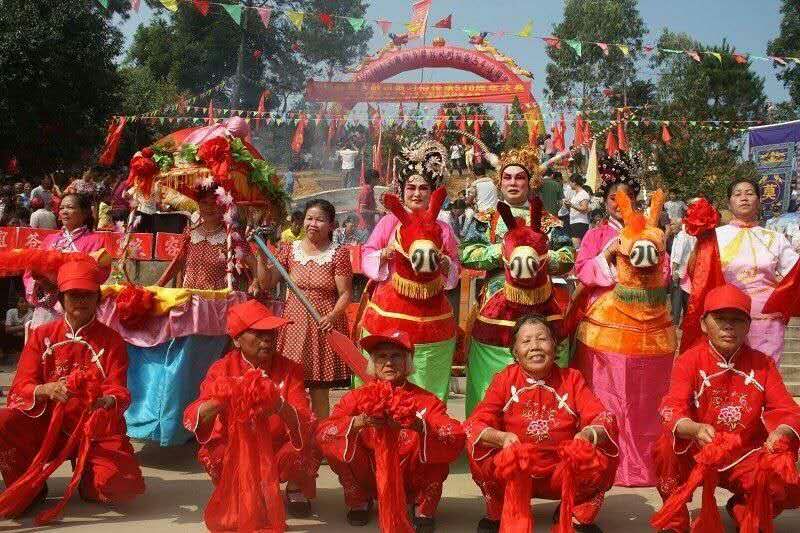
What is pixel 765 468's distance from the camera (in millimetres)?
3711

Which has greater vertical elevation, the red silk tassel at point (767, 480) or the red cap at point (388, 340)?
the red cap at point (388, 340)

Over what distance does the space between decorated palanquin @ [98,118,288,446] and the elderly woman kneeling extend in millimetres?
1894

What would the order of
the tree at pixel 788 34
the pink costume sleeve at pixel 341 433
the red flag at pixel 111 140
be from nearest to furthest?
the pink costume sleeve at pixel 341 433
the red flag at pixel 111 140
the tree at pixel 788 34

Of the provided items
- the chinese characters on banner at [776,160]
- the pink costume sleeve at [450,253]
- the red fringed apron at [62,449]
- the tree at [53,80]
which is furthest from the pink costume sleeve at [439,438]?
the tree at [53,80]

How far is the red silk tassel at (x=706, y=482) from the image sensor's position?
12.1ft

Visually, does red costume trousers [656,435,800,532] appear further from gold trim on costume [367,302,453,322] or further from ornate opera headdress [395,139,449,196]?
ornate opera headdress [395,139,449,196]

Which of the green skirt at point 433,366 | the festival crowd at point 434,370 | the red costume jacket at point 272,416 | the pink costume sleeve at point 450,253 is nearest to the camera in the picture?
the festival crowd at point 434,370

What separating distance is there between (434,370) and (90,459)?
5.91 feet

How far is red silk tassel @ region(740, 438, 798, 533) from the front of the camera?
3.64m

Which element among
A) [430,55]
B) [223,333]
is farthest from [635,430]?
[430,55]

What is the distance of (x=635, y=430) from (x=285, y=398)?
1944 millimetres

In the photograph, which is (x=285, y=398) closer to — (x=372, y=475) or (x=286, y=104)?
(x=372, y=475)

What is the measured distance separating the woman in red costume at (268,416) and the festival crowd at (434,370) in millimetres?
11

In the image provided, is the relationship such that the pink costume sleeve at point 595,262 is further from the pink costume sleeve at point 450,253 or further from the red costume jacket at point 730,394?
the red costume jacket at point 730,394
